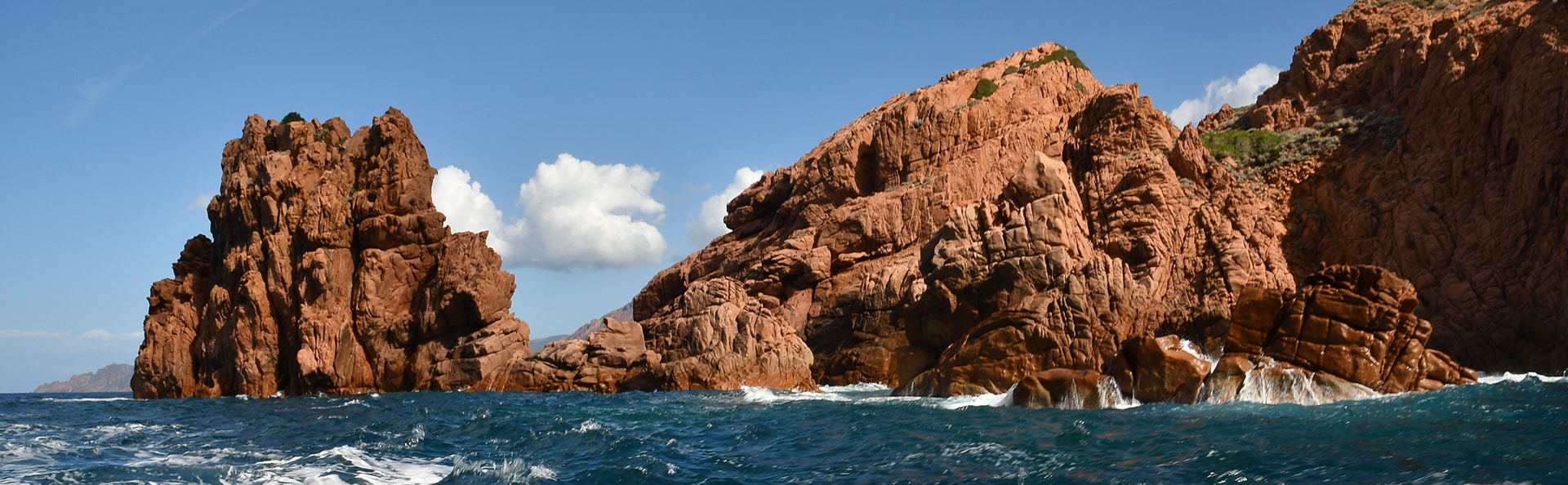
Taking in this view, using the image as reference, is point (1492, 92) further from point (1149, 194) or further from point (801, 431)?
point (801, 431)

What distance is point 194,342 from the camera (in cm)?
5269

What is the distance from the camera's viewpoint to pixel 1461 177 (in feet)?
125

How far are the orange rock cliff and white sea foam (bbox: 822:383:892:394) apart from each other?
4.42 ft

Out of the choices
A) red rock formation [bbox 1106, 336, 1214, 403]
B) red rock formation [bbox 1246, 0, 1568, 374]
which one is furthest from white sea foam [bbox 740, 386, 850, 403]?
red rock formation [bbox 1246, 0, 1568, 374]

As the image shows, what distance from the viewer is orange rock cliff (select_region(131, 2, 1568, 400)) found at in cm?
2731

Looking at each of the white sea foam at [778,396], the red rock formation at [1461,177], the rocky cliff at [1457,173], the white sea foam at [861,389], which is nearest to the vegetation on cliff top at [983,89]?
the rocky cliff at [1457,173]

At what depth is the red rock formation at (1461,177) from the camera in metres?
33.6

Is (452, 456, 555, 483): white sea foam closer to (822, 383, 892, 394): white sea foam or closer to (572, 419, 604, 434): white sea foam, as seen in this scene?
(572, 419, 604, 434): white sea foam

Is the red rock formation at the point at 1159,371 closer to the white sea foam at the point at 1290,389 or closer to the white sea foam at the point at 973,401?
the white sea foam at the point at 1290,389

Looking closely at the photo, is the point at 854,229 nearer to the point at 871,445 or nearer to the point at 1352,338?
the point at 1352,338

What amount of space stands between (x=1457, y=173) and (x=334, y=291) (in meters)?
45.8

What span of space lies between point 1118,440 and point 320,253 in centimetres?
4216

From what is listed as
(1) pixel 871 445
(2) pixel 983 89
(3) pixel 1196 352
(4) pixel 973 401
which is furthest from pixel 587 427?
(2) pixel 983 89

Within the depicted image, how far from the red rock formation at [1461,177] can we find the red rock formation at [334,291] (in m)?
35.0
